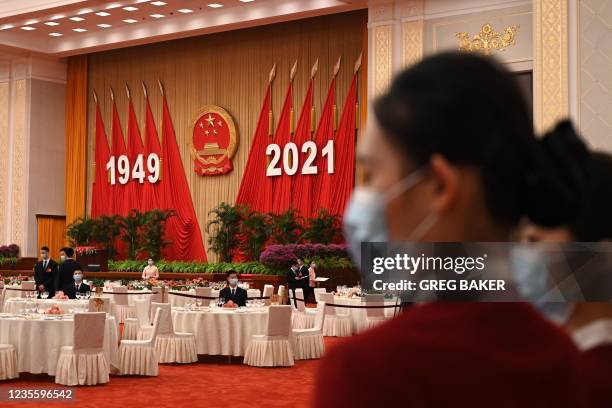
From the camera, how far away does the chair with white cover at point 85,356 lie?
28.8 ft

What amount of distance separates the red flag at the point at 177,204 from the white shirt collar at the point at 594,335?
2423 centimetres

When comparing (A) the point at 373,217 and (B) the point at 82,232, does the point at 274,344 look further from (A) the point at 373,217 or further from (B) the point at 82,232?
(B) the point at 82,232

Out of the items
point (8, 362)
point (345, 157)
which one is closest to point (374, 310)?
point (8, 362)

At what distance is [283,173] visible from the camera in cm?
2386

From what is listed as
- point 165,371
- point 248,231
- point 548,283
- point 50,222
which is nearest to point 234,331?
point 165,371

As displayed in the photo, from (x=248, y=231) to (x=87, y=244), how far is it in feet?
16.6

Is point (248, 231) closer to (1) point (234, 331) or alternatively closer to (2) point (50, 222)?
(2) point (50, 222)

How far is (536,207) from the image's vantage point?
930mm

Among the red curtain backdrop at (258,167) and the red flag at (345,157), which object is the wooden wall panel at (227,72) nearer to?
the red curtain backdrop at (258,167)

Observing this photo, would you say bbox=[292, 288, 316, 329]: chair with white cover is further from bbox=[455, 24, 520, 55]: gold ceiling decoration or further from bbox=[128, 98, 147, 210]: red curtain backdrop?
bbox=[128, 98, 147, 210]: red curtain backdrop

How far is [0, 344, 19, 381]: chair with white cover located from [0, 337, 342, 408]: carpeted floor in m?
0.08

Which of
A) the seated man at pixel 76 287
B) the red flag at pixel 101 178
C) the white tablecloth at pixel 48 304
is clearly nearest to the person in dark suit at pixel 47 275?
the seated man at pixel 76 287

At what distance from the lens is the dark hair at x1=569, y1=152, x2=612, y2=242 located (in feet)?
3.81

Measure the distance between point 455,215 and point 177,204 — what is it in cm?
2537
